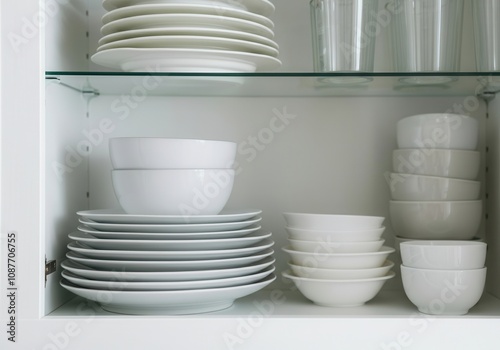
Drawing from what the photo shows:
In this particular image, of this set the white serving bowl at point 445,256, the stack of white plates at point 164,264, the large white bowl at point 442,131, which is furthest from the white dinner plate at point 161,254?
the large white bowl at point 442,131

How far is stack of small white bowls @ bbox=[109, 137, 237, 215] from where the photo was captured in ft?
3.23

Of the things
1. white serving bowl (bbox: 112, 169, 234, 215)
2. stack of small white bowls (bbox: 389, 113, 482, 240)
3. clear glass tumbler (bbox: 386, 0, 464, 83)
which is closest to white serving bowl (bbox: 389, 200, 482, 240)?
stack of small white bowls (bbox: 389, 113, 482, 240)

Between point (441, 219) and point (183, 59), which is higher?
point (183, 59)

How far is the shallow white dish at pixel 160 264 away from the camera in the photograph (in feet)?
3.13

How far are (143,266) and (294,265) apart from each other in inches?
9.0

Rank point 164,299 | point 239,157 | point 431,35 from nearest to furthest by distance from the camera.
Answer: point 164,299, point 431,35, point 239,157

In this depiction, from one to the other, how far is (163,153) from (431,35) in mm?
443

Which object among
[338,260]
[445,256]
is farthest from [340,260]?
[445,256]

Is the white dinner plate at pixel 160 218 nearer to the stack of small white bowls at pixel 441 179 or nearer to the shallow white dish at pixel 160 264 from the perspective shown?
the shallow white dish at pixel 160 264

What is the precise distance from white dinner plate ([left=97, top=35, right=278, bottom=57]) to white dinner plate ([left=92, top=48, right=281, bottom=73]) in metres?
0.02

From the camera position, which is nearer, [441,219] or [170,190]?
[170,190]

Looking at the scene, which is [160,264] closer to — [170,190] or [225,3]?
[170,190]

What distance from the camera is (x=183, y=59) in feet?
3.20

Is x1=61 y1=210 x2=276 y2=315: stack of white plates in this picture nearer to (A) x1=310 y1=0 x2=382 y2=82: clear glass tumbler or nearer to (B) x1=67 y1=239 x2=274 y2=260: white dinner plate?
(B) x1=67 y1=239 x2=274 y2=260: white dinner plate
